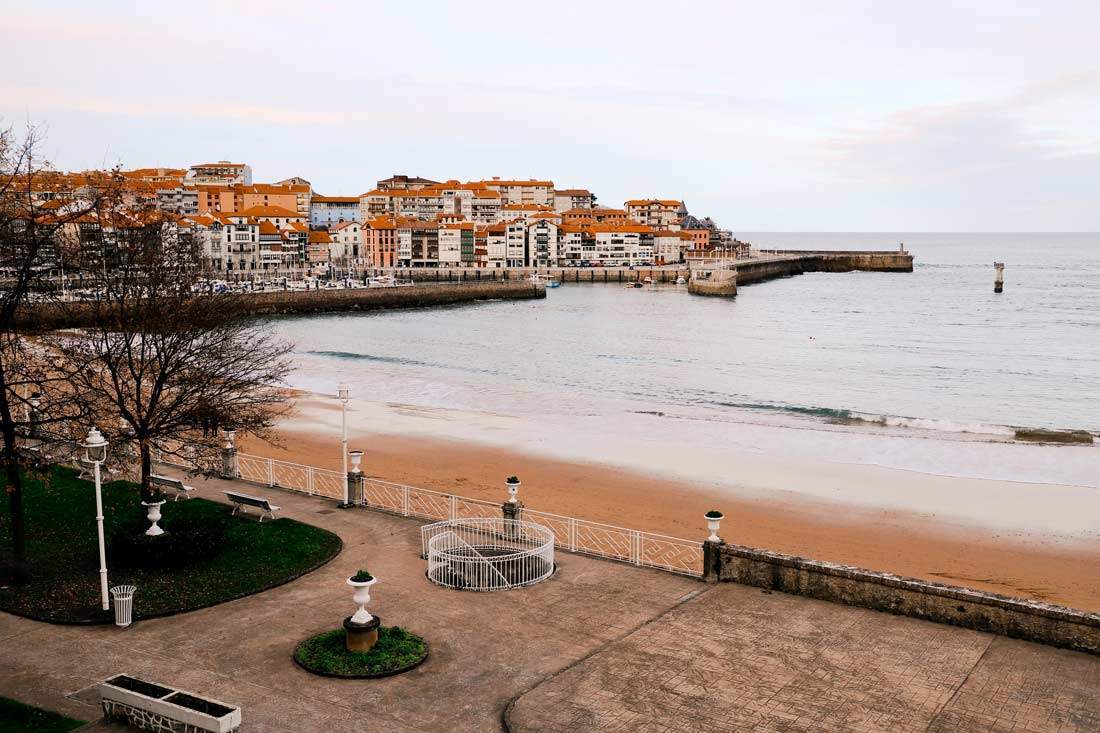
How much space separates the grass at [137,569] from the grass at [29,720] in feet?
9.10

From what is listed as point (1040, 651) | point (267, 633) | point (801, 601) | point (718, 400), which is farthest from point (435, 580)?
point (718, 400)

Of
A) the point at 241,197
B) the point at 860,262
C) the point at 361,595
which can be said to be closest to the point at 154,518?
the point at 361,595

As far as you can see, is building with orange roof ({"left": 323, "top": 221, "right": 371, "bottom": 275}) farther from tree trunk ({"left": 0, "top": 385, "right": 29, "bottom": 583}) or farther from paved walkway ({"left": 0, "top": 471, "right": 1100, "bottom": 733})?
paved walkway ({"left": 0, "top": 471, "right": 1100, "bottom": 733})

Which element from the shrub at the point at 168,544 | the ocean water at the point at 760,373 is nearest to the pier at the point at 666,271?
the ocean water at the point at 760,373

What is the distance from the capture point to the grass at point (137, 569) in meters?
13.1

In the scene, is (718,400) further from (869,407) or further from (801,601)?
(801,601)

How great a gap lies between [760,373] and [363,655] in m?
43.3

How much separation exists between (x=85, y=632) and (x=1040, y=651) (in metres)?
13.0

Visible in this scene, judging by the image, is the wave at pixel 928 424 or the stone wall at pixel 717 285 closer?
the wave at pixel 928 424

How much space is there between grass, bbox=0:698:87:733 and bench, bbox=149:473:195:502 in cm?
923

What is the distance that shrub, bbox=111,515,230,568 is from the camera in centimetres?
1440

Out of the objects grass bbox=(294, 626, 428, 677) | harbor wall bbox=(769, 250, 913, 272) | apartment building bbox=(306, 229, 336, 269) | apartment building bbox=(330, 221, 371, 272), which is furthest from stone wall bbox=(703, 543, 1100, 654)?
harbor wall bbox=(769, 250, 913, 272)

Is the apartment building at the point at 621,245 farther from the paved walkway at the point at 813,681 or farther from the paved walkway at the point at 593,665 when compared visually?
the paved walkway at the point at 813,681

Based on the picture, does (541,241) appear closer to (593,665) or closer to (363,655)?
(363,655)
